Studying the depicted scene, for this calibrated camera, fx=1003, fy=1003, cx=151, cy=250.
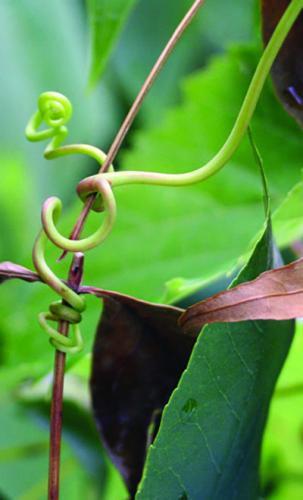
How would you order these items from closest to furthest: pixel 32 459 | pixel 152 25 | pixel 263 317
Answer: pixel 263 317 → pixel 32 459 → pixel 152 25

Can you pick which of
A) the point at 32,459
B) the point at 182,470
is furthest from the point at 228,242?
the point at 182,470

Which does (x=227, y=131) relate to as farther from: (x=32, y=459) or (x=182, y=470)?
(x=182, y=470)

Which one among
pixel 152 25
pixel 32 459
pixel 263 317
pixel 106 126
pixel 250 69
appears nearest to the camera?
pixel 263 317

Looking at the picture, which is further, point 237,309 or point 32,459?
point 32,459

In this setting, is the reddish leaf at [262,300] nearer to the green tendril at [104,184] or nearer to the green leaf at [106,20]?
the green tendril at [104,184]

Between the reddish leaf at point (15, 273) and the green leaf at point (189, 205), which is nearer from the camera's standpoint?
the reddish leaf at point (15, 273)

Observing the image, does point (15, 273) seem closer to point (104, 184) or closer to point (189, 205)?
point (104, 184)

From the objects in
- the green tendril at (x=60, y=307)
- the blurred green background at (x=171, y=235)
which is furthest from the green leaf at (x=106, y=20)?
the green tendril at (x=60, y=307)
